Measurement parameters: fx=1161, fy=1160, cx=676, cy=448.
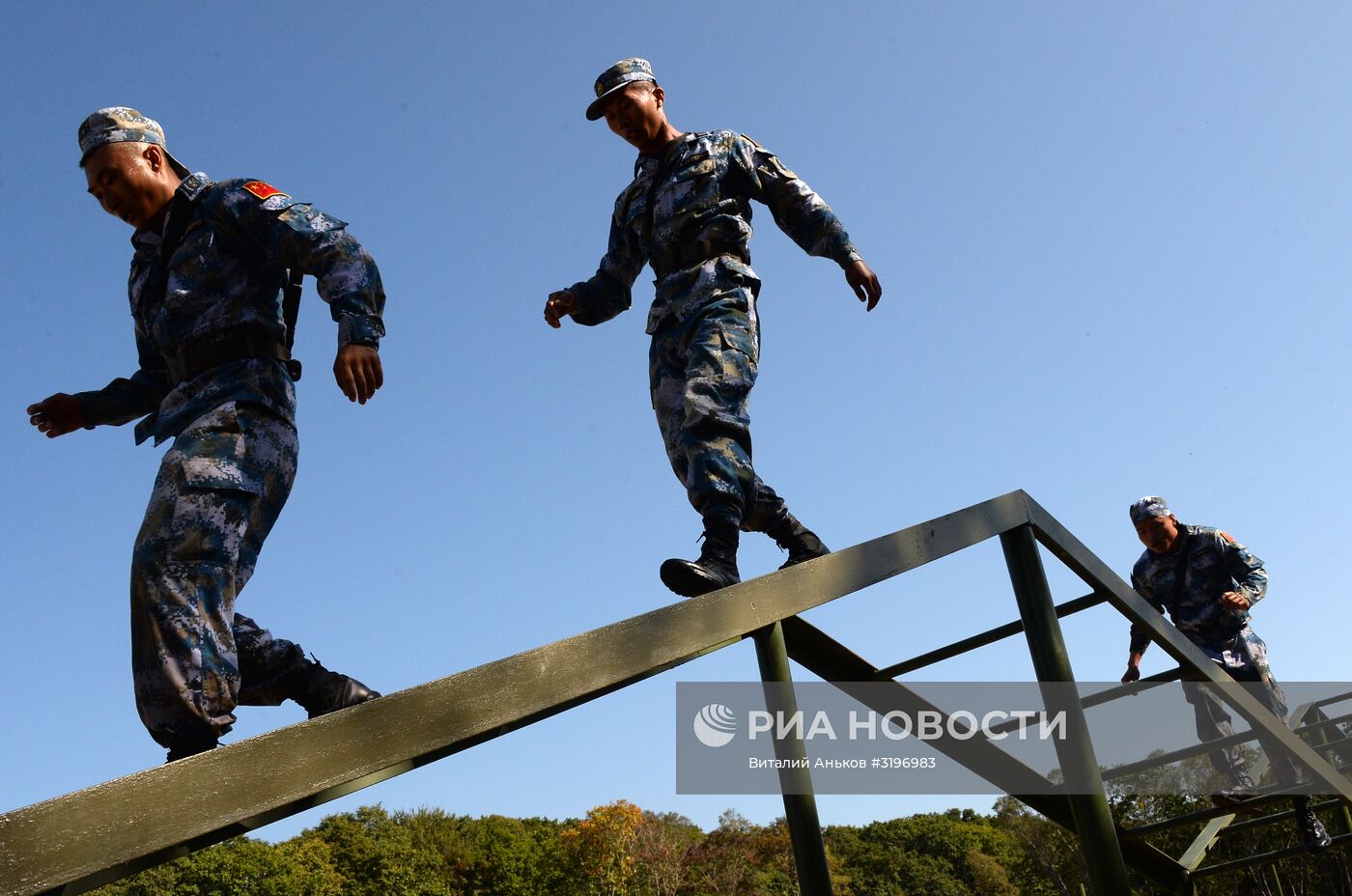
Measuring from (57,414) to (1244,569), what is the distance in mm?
5914

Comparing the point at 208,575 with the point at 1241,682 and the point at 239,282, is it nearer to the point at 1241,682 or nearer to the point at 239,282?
the point at 239,282

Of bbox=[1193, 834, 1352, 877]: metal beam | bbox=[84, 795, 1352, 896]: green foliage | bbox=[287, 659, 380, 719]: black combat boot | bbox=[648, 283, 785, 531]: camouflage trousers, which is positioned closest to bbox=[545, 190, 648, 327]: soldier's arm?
bbox=[648, 283, 785, 531]: camouflage trousers

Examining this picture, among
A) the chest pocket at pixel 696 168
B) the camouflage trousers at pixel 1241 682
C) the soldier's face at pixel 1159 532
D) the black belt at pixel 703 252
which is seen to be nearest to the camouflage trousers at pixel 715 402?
the black belt at pixel 703 252

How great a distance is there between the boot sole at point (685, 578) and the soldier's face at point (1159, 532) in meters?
4.52

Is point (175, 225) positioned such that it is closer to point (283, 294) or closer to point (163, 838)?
point (283, 294)

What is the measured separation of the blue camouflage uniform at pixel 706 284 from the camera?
3.28 m

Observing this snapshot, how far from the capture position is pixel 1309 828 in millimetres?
5699

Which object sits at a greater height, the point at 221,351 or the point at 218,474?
the point at 221,351

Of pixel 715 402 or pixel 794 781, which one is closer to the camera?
pixel 794 781

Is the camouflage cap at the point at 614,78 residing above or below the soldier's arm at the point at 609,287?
above

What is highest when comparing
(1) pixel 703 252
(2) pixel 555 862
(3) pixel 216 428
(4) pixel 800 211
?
Answer: (2) pixel 555 862

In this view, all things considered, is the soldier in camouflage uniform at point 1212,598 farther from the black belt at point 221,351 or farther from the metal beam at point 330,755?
the black belt at point 221,351

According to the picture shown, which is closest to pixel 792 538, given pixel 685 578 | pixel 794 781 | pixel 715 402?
pixel 715 402

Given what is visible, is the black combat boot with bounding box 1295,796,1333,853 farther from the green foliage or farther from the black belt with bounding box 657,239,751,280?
the green foliage
